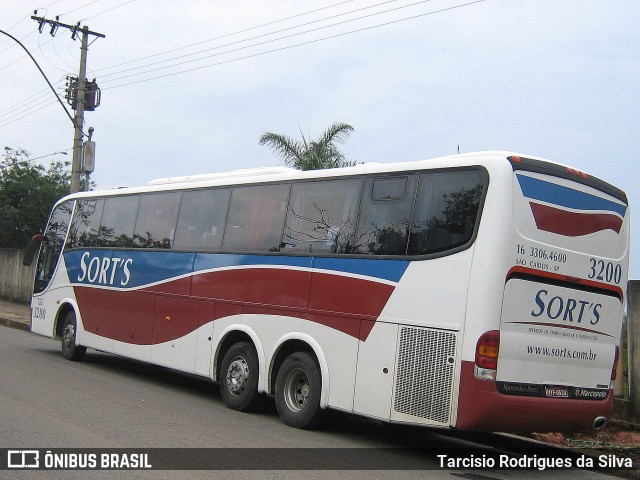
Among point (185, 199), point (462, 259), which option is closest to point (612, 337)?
point (462, 259)

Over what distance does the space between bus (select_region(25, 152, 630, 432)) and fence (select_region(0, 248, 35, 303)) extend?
18.9m

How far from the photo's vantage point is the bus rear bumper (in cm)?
811

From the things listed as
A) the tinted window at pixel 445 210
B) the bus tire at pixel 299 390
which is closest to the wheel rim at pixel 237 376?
the bus tire at pixel 299 390

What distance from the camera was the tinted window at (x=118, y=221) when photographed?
1457 cm

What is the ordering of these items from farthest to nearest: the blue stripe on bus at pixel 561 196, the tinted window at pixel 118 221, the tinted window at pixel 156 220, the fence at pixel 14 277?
the fence at pixel 14 277 → the tinted window at pixel 118 221 → the tinted window at pixel 156 220 → the blue stripe on bus at pixel 561 196

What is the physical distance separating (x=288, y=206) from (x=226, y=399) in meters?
2.99

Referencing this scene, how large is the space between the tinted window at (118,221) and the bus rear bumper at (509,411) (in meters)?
8.09

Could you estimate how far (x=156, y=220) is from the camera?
13.9 meters

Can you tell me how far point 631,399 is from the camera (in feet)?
38.9

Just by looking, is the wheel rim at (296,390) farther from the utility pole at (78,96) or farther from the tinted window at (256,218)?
the utility pole at (78,96)

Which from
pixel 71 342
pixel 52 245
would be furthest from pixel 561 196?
pixel 52 245

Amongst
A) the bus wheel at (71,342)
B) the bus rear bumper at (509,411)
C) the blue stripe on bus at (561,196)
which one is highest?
the blue stripe on bus at (561,196)

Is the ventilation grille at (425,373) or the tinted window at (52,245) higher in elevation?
the tinted window at (52,245)

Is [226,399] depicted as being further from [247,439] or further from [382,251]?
[382,251]
